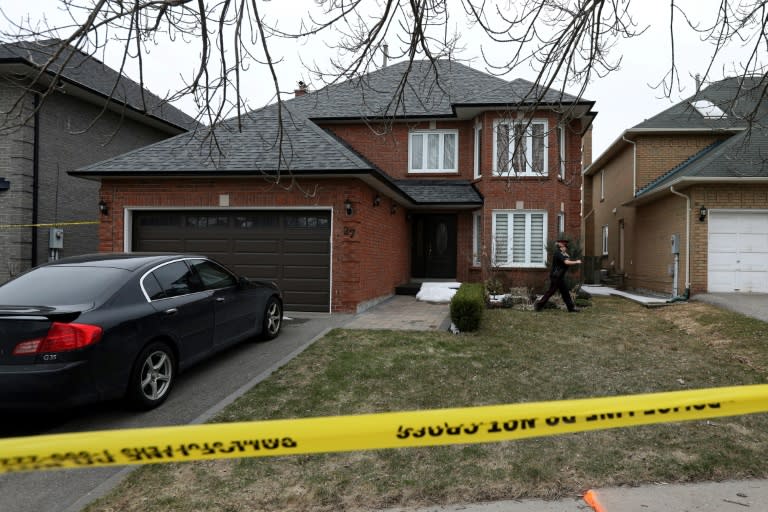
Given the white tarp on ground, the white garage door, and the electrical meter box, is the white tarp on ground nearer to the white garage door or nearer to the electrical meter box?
the white garage door

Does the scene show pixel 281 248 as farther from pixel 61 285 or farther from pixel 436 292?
pixel 61 285

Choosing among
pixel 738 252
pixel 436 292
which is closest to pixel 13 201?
pixel 436 292

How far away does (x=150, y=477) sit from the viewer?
11.3ft

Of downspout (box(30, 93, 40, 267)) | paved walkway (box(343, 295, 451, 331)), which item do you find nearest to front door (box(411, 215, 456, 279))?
paved walkway (box(343, 295, 451, 331))

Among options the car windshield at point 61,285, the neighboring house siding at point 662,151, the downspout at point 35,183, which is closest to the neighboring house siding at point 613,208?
the neighboring house siding at point 662,151

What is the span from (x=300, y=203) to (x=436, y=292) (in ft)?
14.9

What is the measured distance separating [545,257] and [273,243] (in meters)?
8.18

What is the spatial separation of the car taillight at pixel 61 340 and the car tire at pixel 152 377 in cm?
61

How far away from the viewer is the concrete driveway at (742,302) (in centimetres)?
970

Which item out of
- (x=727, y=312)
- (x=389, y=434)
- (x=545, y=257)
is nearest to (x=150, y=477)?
(x=389, y=434)

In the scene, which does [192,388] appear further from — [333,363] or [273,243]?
[273,243]

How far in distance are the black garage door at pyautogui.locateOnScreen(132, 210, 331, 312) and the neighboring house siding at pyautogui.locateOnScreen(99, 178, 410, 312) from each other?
8.8 inches

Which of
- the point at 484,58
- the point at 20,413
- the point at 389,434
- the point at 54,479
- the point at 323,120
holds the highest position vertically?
the point at 323,120

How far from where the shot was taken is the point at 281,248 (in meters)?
10.5
